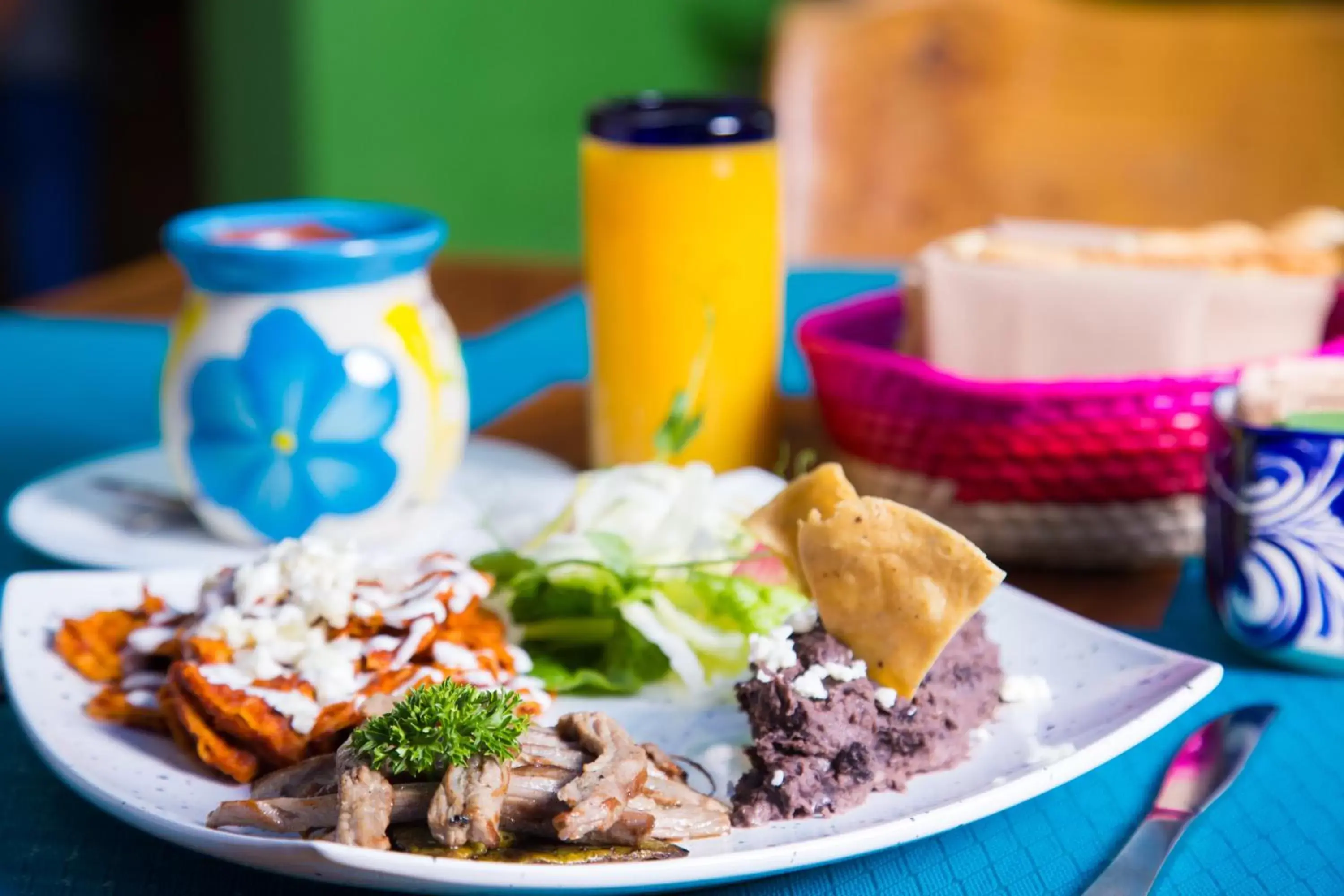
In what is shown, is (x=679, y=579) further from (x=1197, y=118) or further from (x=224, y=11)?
(x=224, y=11)

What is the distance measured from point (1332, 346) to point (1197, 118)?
181 cm

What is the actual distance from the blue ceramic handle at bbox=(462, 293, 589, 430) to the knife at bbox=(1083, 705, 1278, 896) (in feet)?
3.24

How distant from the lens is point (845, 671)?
89cm

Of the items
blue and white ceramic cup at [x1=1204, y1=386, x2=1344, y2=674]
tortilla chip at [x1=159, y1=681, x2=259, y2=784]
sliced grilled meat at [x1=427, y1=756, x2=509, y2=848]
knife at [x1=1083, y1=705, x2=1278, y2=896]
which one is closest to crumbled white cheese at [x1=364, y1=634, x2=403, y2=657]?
tortilla chip at [x1=159, y1=681, x2=259, y2=784]

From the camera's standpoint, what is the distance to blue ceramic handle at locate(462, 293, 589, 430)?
186 centimetres

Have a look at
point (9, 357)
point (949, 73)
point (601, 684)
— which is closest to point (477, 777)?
point (601, 684)

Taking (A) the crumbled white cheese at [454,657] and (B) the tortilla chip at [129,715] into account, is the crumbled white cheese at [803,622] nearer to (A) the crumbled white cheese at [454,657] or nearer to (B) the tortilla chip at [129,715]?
(A) the crumbled white cheese at [454,657]

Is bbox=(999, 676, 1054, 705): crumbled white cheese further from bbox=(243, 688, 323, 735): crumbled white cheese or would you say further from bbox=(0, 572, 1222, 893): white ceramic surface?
bbox=(243, 688, 323, 735): crumbled white cheese

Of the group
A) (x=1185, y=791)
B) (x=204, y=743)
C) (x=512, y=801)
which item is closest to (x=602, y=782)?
(x=512, y=801)

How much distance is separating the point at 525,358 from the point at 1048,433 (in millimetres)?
972

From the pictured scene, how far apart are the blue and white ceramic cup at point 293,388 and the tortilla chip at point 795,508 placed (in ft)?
1.42

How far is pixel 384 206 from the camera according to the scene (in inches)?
57.4

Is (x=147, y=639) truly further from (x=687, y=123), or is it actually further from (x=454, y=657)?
(x=687, y=123)

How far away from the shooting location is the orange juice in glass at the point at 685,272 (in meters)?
1.44
